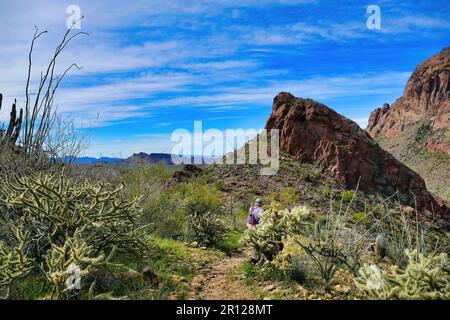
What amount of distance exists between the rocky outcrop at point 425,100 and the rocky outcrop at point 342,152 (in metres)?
78.9

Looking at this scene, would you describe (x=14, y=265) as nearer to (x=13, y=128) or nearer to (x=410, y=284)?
(x=410, y=284)

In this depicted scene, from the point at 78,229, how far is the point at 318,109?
81.1 feet

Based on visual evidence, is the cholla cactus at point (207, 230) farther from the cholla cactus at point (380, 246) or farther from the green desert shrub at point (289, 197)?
the green desert shrub at point (289, 197)

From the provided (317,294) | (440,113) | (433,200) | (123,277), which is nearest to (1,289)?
(123,277)

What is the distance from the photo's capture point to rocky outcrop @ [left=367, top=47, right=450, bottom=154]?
356 feet

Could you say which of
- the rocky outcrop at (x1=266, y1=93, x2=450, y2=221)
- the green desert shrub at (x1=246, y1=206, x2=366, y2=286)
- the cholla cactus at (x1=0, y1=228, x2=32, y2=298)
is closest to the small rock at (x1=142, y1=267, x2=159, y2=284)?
the cholla cactus at (x1=0, y1=228, x2=32, y2=298)

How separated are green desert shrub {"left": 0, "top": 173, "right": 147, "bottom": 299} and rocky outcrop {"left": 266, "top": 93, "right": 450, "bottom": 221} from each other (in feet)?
71.9

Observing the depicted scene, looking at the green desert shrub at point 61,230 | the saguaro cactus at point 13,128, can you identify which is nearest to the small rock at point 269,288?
the green desert shrub at point 61,230

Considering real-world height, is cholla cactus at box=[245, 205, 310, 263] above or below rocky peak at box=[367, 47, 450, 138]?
below

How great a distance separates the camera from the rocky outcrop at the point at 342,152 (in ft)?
89.5

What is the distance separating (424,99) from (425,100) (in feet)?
2.76

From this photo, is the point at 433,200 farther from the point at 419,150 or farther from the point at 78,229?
the point at 419,150

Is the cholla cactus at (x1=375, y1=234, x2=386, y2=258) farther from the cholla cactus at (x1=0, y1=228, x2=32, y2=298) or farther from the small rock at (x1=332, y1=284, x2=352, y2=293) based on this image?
the cholla cactus at (x1=0, y1=228, x2=32, y2=298)

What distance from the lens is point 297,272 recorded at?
6.84 m
